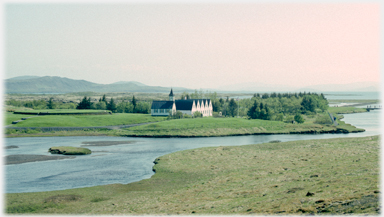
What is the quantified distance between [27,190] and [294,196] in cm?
2357

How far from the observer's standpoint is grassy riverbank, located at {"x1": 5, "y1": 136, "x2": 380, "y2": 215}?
18.8 metres

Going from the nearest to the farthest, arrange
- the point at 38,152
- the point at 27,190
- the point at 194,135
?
the point at 27,190 < the point at 38,152 < the point at 194,135

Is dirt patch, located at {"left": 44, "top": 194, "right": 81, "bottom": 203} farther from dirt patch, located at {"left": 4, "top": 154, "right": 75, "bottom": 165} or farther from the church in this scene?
the church

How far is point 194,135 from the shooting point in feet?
258

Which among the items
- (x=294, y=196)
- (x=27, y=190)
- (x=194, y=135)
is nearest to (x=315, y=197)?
(x=294, y=196)

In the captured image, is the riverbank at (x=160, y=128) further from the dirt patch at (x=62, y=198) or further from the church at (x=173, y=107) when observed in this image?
the dirt patch at (x=62, y=198)

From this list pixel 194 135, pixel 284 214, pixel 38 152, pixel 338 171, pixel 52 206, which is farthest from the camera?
pixel 194 135

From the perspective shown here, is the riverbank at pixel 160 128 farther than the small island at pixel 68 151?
Yes

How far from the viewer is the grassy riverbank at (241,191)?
61.7 feet

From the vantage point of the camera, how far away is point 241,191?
82.7 feet

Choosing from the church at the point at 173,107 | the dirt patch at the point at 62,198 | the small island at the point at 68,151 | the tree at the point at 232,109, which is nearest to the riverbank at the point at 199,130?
the church at the point at 173,107

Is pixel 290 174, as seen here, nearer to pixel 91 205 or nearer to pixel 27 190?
pixel 91 205

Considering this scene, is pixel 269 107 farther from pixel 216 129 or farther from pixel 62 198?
pixel 62 198

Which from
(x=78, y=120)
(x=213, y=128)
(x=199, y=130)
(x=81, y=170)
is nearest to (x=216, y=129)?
(x=213, y=128)
